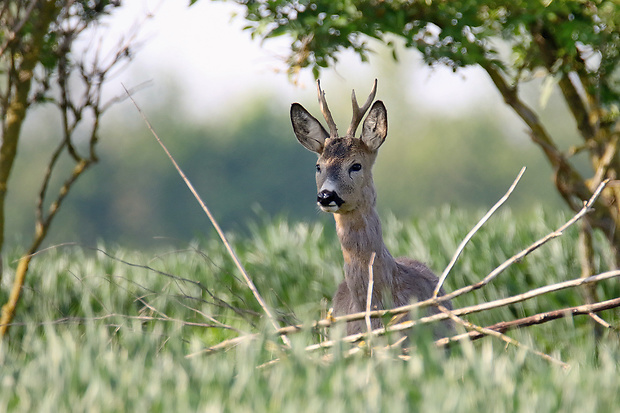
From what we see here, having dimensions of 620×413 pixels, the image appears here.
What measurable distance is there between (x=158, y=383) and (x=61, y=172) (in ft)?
135

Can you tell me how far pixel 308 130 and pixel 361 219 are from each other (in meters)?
0.68

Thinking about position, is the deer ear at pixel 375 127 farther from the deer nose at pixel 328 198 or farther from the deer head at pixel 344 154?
the deer nose at pixel 328 198

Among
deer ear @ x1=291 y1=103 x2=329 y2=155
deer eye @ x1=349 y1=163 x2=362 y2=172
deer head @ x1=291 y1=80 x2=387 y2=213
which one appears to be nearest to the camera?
deer head @ x1=291 y1=80 x2=387 y2=213

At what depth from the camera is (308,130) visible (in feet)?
14.6

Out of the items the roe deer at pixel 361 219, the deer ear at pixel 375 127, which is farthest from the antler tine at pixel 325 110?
the deer ear at pixel 375 127

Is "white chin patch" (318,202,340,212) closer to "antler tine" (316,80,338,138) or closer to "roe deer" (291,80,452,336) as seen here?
"roe deer" (291,80,452,336)

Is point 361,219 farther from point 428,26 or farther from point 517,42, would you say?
point 517,42

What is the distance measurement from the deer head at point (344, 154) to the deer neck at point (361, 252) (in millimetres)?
78

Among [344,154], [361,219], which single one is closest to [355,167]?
[344,154]

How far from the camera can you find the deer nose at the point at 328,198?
3824 mm

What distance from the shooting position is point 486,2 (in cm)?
509

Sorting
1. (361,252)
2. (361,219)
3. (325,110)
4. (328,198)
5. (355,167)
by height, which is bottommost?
(361,252)

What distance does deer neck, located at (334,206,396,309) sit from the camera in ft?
13.5

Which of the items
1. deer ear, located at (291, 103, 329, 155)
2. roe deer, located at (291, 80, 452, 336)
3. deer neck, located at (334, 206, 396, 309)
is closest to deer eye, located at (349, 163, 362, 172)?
roe deer, located at (291, 80, 452, 336)
